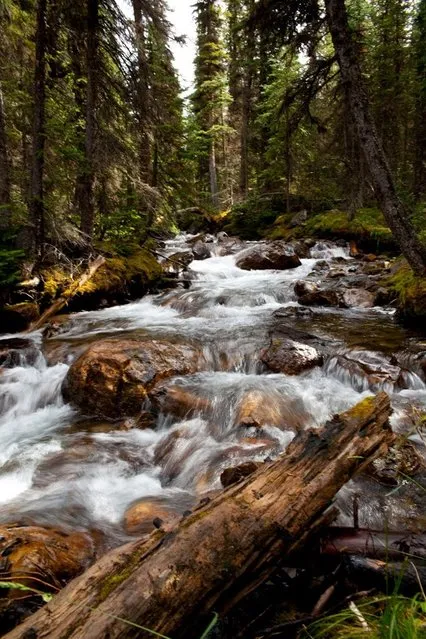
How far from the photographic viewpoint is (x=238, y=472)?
3.52 m

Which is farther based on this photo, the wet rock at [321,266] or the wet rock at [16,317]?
the wet rock at [321,266]

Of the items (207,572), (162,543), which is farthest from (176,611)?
(162,543)

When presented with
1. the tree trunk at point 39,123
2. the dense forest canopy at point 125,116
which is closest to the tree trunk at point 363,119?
the dense forest canopy at point 125,116

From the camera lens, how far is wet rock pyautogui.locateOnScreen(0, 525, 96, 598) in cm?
238

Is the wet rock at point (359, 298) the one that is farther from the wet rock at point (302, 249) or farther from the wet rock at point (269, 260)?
the wet rock at point (302, 249)

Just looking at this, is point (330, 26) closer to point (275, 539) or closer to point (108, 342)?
point (108, 342)

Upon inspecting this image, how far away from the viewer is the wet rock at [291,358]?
21.7 ft

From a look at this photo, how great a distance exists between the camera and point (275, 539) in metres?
1.79

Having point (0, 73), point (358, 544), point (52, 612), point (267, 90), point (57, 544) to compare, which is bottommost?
point (57, 544)

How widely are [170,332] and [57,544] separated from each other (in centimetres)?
565

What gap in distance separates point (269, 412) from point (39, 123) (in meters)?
8.51

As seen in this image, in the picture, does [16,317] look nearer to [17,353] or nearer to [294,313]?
[17,353]

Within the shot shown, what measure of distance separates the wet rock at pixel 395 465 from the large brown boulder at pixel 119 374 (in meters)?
3.25

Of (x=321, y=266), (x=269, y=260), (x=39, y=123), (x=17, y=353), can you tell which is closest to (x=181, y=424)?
(x=17, y=353)
